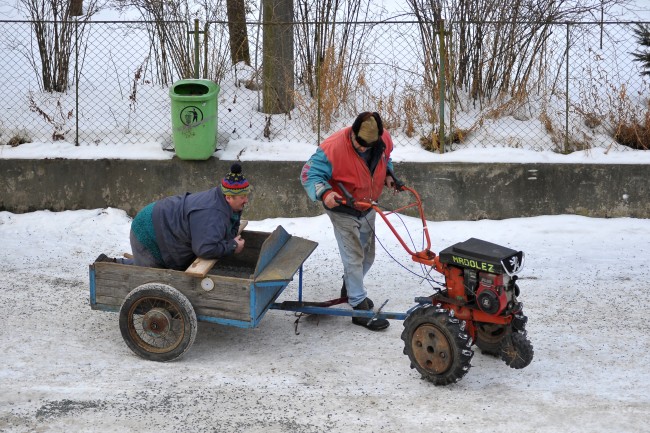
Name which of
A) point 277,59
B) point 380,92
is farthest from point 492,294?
point 277,59

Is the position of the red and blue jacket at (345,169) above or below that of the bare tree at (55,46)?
below

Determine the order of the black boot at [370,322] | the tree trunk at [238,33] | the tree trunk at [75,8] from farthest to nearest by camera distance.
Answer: the tree trunk at [75,8] < the tree trunk at [238,33] < the black boot at [370,322]

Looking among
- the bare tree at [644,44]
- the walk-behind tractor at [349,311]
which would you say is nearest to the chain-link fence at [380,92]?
the bare tree at [644,44]

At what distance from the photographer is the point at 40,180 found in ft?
31.4

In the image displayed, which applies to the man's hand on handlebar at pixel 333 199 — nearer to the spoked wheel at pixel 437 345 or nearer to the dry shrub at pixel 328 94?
the spoked wheel at pixel 437 345

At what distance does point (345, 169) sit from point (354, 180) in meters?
0.11

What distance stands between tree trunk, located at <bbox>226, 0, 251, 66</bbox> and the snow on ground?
3500 millimetres

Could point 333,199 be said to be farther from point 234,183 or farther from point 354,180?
point 234,183

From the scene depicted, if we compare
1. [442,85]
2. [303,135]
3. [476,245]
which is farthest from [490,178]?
[476,245]

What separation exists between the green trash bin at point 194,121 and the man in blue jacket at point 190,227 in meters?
2.99

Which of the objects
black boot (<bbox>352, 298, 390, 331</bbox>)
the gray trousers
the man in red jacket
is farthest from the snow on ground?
the man in red jacket

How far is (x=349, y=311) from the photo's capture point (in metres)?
6.27

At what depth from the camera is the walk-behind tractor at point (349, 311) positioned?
5.45 meters

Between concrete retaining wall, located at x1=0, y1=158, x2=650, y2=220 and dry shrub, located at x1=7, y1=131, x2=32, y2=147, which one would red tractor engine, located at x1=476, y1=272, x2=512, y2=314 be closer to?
concrete retaining wall, located at x1=0, y1=158, x2=650, y2=220
